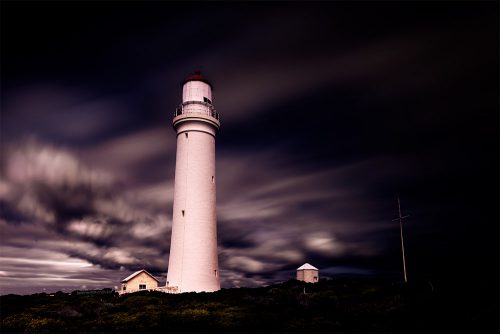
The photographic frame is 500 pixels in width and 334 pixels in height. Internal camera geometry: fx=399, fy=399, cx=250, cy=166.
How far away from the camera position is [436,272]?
3309 centimetres

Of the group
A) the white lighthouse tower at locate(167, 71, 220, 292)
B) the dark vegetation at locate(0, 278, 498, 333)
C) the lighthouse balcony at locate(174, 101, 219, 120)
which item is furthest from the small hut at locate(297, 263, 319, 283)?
the lighthouse balcony at locate(174, 101, 219, 120)

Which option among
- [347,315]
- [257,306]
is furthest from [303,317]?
[257,306]

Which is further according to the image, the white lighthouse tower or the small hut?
the small hut

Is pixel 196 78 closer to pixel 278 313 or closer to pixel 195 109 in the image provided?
pixel 195 109

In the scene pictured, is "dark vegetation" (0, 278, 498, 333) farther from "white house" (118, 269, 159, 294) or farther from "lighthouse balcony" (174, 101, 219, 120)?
"lighthouse balcony" (174, 101, 219, 120)

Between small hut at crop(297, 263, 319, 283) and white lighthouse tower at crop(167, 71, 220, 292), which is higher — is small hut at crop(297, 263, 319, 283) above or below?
below

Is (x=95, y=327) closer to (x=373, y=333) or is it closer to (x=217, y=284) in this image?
(x=217, y=284)

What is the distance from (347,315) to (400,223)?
1194cm

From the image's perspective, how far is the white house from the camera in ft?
127

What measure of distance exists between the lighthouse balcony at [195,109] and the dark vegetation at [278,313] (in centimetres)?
1675

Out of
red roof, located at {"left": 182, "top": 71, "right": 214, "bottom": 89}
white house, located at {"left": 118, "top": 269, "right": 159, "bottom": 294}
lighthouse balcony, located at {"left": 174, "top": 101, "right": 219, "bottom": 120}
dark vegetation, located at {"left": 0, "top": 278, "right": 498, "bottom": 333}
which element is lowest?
dark vegetation, located at {"left": 0, "top": 278, "right": 498, "bottom": 333}

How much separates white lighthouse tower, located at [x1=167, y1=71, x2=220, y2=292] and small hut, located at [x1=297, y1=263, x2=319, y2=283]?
1497 cm

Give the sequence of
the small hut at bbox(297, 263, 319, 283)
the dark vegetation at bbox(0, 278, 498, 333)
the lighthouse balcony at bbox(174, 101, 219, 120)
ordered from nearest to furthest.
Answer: the dark vegetation at bbox(0, 278, 498, 333), the lighthouse balcony at bbox(174, 101, 219, 120), the small hut at bbox(297, 263, 319, 283)

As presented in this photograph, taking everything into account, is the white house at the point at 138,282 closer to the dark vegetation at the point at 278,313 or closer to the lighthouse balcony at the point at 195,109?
Answer: the dark vegetation at the point at 278,313
